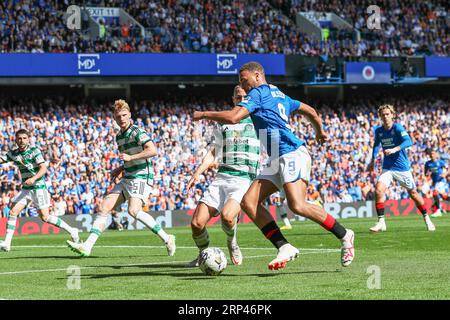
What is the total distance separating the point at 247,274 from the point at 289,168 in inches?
58.9

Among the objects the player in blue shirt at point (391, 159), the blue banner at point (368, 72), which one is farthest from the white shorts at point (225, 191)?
the blue banner at point (368, 72)

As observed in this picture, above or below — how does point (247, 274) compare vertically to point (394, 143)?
below

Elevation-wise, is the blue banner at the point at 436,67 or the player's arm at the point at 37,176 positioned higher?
the blue banner at the point at 436,67

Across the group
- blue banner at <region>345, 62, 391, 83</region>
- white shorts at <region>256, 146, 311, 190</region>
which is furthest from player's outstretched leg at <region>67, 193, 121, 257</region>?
blue banner at <region>345, 62, 391, 83</region>

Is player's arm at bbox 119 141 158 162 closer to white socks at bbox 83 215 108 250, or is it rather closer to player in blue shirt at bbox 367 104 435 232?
white socks at bbox 83 215 108 250

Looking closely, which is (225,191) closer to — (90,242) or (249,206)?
(249,206)

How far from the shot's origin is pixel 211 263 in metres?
11.6

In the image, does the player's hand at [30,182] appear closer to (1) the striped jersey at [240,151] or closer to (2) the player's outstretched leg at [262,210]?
(1) the striped jersey at [240,151]

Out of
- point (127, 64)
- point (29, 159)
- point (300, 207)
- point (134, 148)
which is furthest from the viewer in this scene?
point (127, 64)

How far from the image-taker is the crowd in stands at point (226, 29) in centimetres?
4241

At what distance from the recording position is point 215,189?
41.9 ft

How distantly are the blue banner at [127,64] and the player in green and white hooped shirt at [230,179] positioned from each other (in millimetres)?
30020

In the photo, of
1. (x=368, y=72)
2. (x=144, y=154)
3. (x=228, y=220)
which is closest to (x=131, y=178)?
(x=144, y=154)
